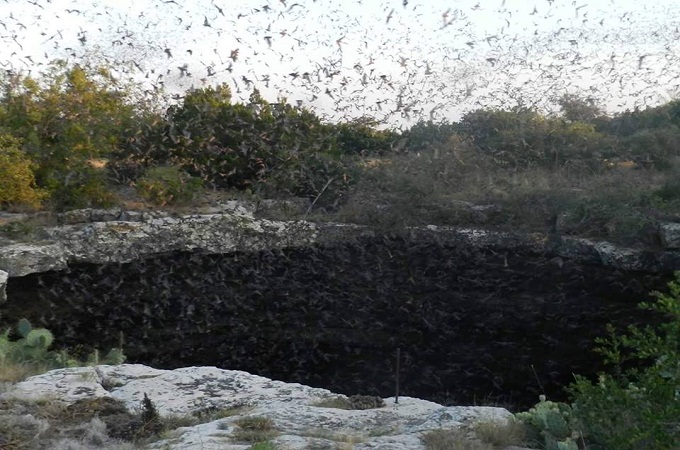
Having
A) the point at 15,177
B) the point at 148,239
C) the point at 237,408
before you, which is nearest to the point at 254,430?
the point at 237,408

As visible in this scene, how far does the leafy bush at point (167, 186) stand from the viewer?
24.9 meters

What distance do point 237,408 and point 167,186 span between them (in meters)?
19.8

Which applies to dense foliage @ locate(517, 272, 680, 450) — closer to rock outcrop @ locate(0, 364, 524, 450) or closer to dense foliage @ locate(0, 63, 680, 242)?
rock outcrop @ locate(0, 364, 524, 450)

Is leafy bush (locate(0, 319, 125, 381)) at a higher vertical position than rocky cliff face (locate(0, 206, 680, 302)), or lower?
lower

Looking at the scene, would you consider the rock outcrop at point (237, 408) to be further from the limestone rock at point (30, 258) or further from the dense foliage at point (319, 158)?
the dense foliage at point (319, 158)

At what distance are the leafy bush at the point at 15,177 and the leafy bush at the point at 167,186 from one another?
3261mm

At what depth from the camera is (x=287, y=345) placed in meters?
15.9

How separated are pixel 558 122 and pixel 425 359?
1804 centimetres

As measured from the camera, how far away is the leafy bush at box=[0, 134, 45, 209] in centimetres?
2195

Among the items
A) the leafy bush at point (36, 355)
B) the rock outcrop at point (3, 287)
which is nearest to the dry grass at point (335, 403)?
the leafy bush at point (36, 355)

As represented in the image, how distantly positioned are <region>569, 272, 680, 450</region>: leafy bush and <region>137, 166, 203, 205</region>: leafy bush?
21396mm

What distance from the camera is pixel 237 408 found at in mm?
5988

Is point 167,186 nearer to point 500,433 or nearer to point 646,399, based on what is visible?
point 500,433

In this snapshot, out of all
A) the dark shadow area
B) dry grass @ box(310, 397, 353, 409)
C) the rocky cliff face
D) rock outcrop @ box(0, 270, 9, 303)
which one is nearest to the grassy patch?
dry grass @ box(310, 397, 353, 409)
